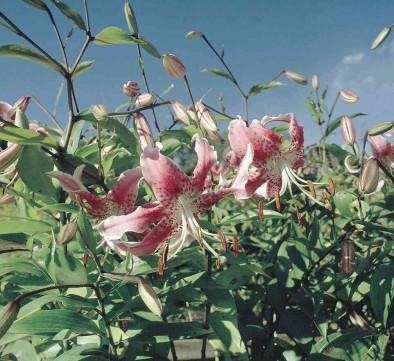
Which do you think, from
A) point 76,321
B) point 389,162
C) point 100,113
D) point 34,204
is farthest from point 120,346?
point 389,162

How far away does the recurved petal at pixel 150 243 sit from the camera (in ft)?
2.67

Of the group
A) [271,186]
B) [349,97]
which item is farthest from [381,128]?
[349,97]

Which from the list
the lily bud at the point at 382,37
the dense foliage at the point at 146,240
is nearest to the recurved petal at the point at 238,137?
the dense foliage at the point at 146,240

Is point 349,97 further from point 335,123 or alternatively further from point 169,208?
point 169,208

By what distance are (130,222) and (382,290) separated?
1.75 feet

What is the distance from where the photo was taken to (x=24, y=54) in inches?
32.2

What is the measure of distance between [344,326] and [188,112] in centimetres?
66

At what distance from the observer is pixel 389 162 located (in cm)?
136

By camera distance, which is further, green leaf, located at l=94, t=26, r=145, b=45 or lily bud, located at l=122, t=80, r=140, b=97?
lily bud, located at l=122, t=80, r=140, b=97

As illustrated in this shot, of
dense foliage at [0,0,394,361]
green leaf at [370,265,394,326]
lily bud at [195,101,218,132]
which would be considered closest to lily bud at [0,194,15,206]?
dense foliage at [0,0,394,361]

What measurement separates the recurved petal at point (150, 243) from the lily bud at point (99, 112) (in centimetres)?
21

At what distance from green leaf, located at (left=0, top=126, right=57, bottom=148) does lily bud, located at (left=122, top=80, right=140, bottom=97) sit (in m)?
0.47

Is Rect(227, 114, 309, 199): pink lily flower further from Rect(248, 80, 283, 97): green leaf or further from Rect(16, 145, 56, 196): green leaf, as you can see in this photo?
Rect(16, 145, 56, 196): green leaf

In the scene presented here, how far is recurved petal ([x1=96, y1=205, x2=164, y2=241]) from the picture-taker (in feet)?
2.63
